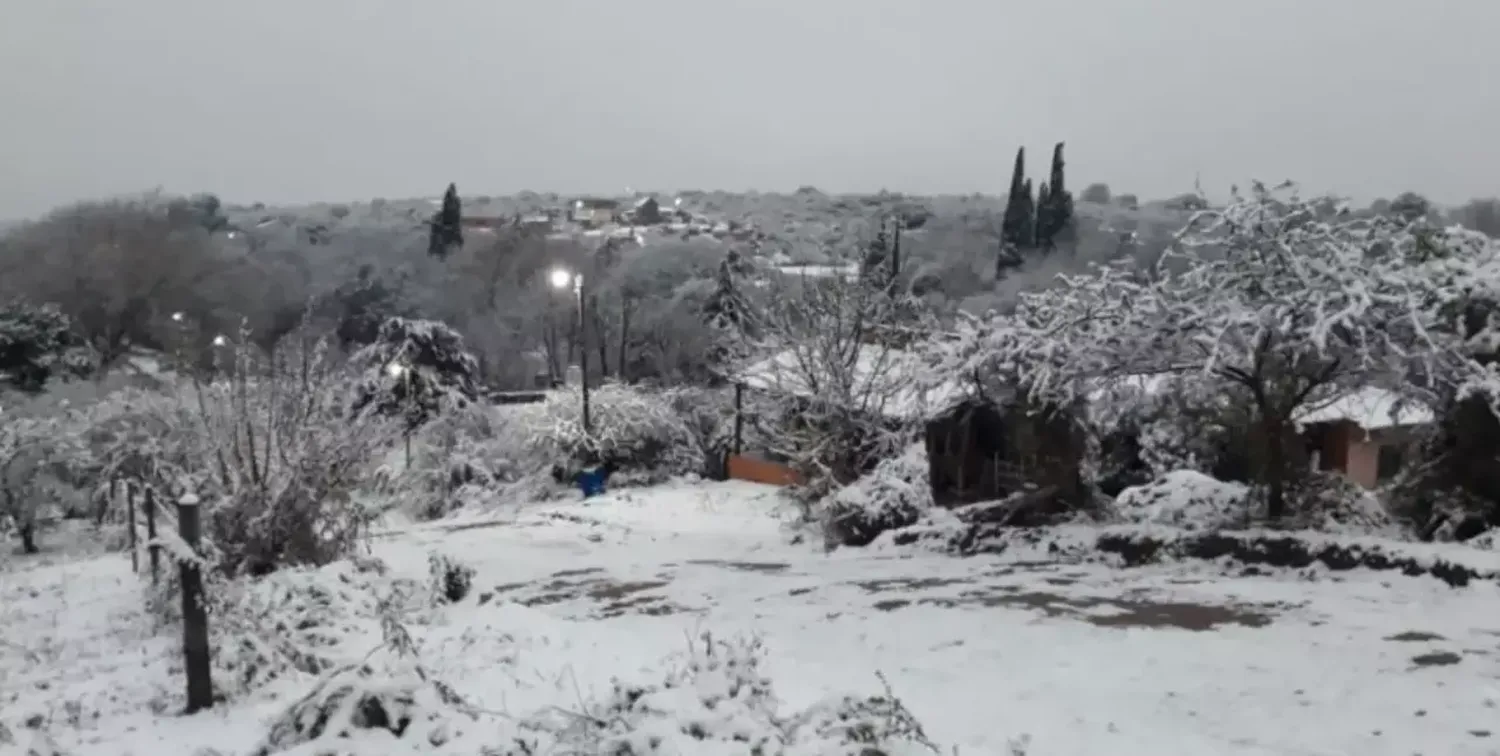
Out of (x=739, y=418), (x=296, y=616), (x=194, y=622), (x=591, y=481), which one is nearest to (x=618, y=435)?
(x=591, y=481)

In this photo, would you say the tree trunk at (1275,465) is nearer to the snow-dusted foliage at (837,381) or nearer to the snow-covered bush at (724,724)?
the snow-dusted foliage at (837,381)

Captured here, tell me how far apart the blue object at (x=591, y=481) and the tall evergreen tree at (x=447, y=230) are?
3021cm

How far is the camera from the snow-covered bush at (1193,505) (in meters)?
9.67

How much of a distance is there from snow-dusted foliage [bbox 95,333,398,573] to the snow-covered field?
735mm

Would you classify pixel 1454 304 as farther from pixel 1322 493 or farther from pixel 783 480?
pixel 783 480

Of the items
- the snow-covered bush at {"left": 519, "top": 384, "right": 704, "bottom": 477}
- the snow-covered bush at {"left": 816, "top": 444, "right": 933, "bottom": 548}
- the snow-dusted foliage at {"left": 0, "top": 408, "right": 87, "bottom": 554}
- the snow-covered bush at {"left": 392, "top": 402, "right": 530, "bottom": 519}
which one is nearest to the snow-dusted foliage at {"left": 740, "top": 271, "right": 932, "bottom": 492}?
the snow-covered bush at {"left": 519, "top": 384, "right": 704, "bottom": 477}

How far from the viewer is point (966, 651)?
238 inches

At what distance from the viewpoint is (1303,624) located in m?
6.35

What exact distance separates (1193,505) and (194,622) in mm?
8739

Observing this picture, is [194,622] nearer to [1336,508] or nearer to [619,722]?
[619,722]

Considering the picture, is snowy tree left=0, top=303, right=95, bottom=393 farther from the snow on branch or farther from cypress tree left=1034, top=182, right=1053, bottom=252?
cypress tree left=1034, top=182, right=1053, bottom=252

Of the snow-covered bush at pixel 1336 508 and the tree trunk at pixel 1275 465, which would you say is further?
the tree trunk at pixel 1275 465

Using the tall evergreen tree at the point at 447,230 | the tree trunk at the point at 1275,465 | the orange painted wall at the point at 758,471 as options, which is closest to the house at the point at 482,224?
the tall evergreen tree at the point at 447,230

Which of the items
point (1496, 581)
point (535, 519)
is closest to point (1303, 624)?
point (1496, 581)
